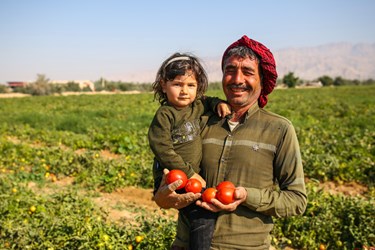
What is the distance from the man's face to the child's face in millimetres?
268

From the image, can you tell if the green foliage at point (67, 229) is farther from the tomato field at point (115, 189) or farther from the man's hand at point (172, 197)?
the man's hand at point (172, 197)

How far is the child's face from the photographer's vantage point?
2291mm

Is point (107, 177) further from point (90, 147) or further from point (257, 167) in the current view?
point (257, 167)

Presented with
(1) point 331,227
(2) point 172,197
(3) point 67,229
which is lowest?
(1) point 331,227

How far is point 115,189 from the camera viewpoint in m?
7.14

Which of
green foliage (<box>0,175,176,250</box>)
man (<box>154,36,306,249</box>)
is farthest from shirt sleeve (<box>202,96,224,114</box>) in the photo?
green foliage (<box>0,175,176,250</box>)

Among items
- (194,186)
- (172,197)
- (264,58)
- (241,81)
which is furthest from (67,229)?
(264,58)

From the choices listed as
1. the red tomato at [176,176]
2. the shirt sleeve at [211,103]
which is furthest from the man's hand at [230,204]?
the shirt sleeve at [211,103]

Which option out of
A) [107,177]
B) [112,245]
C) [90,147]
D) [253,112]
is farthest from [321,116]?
[253,112]

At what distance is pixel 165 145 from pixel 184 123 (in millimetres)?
173

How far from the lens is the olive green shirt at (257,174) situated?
196 cm

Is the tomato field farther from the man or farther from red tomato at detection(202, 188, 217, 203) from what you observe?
red tomato at detection(202, 188, 217, 203)

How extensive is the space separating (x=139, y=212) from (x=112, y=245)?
190 cm

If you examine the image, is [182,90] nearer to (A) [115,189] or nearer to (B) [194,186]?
(B) [194,186]
